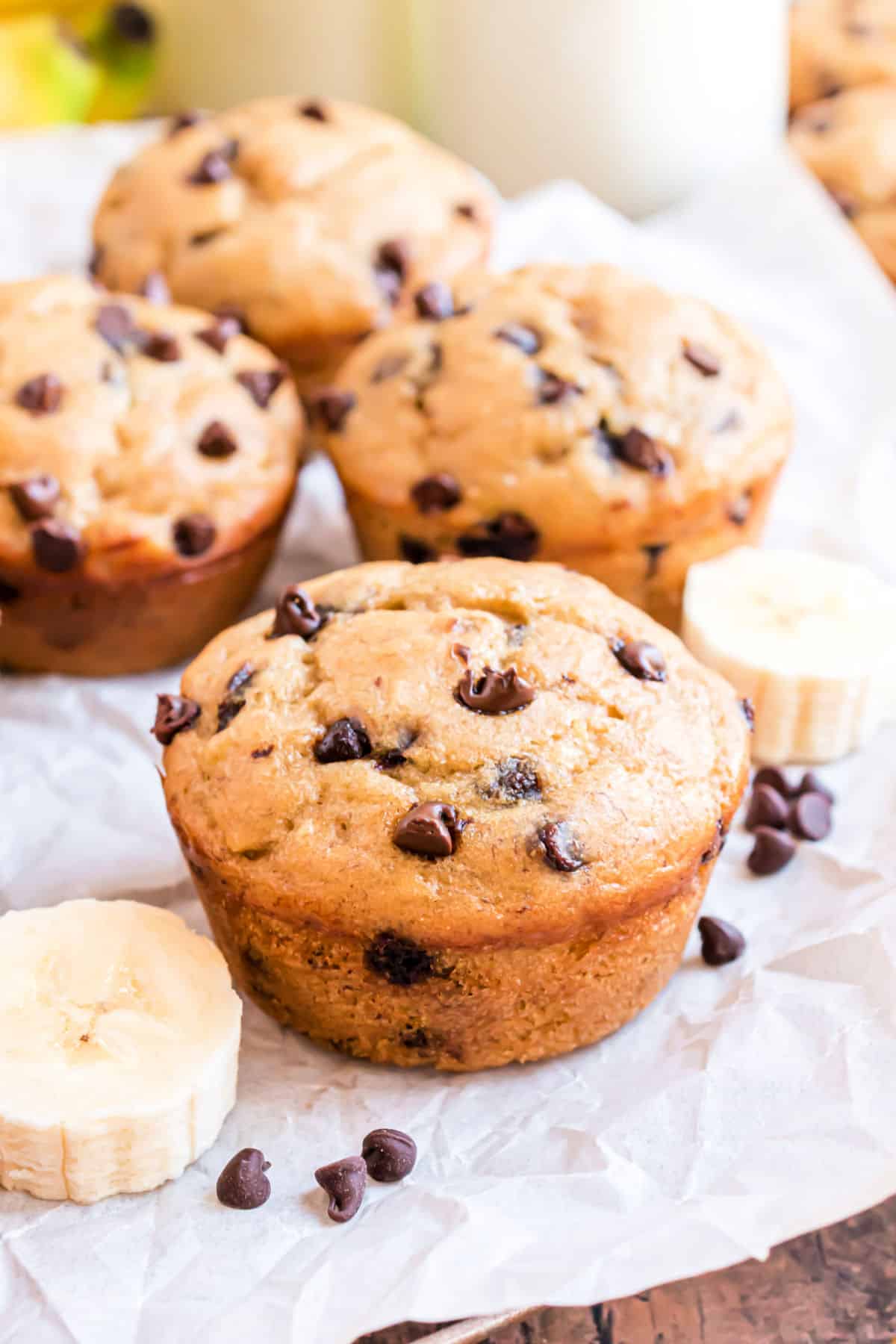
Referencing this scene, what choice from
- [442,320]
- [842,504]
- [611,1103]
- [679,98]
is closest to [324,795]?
[611,1103]

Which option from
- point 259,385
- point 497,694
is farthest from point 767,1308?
point 259,385

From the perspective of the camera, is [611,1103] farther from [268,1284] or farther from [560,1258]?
[268,1284]

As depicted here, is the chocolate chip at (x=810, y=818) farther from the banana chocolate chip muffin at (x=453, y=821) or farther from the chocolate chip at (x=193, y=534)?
the chocolate chip at (x=193, y=534)

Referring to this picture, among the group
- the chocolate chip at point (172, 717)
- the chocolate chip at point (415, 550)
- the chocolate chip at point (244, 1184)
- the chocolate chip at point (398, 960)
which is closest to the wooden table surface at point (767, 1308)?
the chocolate chip at point (244, 1184)

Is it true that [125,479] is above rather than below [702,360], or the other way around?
below

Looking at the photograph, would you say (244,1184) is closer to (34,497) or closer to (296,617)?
(296,617)

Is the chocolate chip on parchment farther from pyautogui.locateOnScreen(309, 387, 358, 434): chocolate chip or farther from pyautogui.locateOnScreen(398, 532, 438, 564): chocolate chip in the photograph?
pyautogui.locateOnScreen(309, 387, 358, 434): chocolate chip
